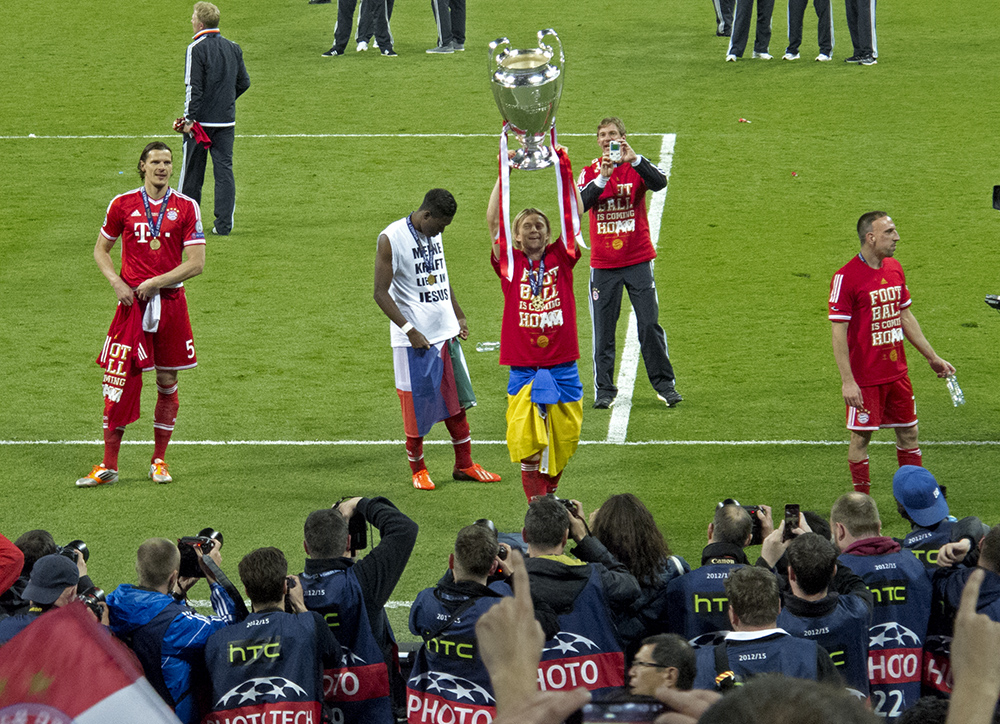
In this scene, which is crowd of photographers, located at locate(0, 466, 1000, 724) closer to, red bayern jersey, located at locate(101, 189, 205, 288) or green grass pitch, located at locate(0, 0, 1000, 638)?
green grass pitch, located at locate(0, 0, 1000, 638)

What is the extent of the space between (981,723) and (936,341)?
378 inches

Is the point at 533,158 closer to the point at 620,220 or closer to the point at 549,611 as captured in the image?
the point at 620,220

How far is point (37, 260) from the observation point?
13.5 m

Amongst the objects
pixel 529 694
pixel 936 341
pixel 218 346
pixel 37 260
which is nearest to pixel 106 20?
pixel 37 260

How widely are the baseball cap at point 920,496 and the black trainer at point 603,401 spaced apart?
4.45m

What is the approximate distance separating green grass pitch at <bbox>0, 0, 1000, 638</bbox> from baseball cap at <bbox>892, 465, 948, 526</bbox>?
7.33 ft

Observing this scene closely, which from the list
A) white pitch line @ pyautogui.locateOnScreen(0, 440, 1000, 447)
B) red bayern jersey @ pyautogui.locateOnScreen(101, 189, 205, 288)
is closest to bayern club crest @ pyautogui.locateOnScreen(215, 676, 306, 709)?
red bayern jersey @ pyautogui.locateOnScreen(101, 189, 205, 288)

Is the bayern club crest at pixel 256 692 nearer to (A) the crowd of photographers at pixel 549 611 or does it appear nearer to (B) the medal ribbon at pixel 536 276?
(A) the crowd of photographers at pixel 549 611

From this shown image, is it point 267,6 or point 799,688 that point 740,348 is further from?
point 267,6

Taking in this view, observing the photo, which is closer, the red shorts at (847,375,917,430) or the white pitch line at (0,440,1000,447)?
the red shorts at (847,375,917,430)

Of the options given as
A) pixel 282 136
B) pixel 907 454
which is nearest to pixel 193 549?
pixel 907 454

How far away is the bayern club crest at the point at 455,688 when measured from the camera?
473 cm

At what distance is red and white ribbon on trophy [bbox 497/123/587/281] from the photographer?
7496 millimetres

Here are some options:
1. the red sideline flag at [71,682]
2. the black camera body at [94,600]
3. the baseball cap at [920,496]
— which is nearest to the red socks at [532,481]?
the baseball cap at [920,496]
